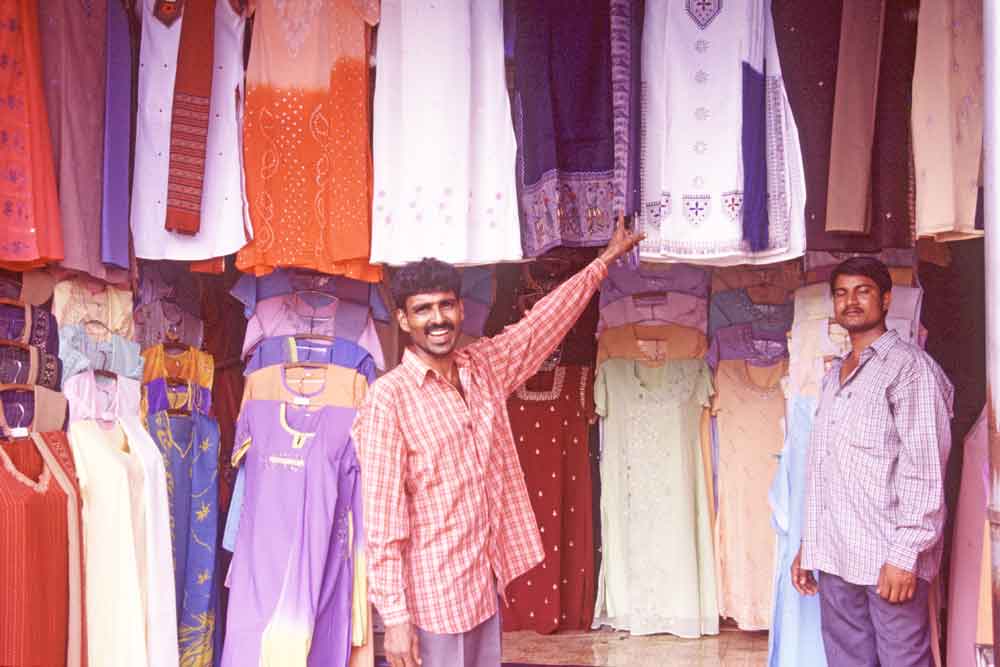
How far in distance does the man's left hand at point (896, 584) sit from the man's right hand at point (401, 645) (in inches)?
55.8

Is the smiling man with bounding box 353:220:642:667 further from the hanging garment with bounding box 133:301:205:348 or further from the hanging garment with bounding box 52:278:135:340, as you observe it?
the hanging garment with bounding box 133:301:205:348

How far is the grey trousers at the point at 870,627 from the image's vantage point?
289cm

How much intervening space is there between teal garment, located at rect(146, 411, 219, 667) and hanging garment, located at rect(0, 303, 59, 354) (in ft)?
1.85

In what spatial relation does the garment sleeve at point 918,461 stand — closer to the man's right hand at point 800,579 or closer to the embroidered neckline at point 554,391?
the man's right hand at point 800,579

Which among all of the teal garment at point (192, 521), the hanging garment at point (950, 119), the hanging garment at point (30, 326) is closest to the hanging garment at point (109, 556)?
the hanging garment at point (30, 326)

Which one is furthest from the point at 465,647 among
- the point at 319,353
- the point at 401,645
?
the point at 319,353

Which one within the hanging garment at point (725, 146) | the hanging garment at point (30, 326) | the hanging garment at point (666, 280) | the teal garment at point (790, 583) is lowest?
the teal garment at point (790, 583)

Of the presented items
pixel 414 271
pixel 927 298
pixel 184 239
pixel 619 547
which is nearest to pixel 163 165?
pixel 184 239

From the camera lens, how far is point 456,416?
2.64 metres

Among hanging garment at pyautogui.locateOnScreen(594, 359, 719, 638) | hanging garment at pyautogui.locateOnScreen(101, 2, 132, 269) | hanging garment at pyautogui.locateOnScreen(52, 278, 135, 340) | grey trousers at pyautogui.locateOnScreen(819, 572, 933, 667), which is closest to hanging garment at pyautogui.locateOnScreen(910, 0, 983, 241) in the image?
grey trousers at pyautogui.locateOnScreen(819, 572, 933, 667)

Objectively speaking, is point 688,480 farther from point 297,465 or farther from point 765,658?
point 297,465

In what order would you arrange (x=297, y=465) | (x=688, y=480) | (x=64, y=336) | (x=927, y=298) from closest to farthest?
(x=64, y=336), (x=297, y=465), (x=927, y=298), (x=688, y=480)

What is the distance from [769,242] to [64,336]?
8.10ft

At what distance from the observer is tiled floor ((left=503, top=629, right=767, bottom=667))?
4223 mm
